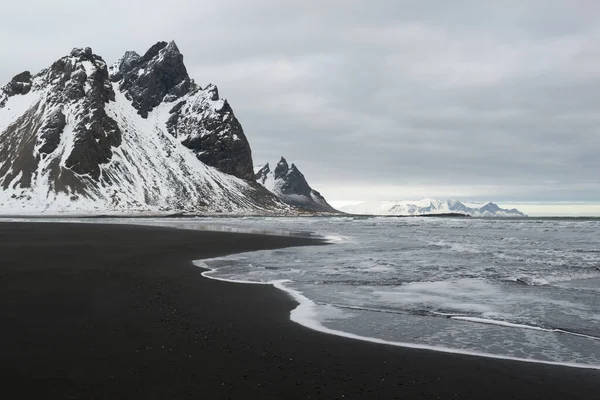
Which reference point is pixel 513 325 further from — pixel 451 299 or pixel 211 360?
pixel 211 360

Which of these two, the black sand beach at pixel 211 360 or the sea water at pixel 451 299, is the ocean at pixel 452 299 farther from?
the black sand beach at pixel 211 360

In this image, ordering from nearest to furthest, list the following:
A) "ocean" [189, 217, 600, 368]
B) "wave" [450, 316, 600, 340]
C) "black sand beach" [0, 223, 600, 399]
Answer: "black sand beach" [0, 223, 600, 399] → "ocean" [189, 217, 600, 368] → "wave" [450, 316, 600, 340]

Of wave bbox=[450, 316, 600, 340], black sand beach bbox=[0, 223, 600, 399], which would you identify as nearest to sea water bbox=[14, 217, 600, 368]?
wave bbox=[450, 316, 600, 340]

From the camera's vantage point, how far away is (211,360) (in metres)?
8.25

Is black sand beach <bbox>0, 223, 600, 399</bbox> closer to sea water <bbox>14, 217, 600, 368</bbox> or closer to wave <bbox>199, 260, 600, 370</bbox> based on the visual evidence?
wave <bbox>199, 260, 600, 370</bbox>

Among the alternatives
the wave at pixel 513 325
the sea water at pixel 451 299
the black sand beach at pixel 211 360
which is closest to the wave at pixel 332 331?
the sea water at pixel 451 299

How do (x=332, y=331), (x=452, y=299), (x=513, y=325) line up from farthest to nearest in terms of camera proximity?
(x=452, y=299), (x=513, y=325), (x=332, y=331)

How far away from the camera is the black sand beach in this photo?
22.8 ft

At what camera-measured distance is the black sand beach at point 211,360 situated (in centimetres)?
695

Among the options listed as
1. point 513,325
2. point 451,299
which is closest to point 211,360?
point 513,325

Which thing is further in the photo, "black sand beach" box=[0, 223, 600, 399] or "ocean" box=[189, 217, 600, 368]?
"ocean" box=[189, 217, 600, 368]

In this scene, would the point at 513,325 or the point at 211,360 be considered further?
the point at 513,325

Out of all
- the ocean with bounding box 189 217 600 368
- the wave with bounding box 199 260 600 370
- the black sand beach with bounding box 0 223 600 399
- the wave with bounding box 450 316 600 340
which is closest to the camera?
the black sand beach with bounding box 0 223 600 399

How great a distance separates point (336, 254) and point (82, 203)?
172028mm
